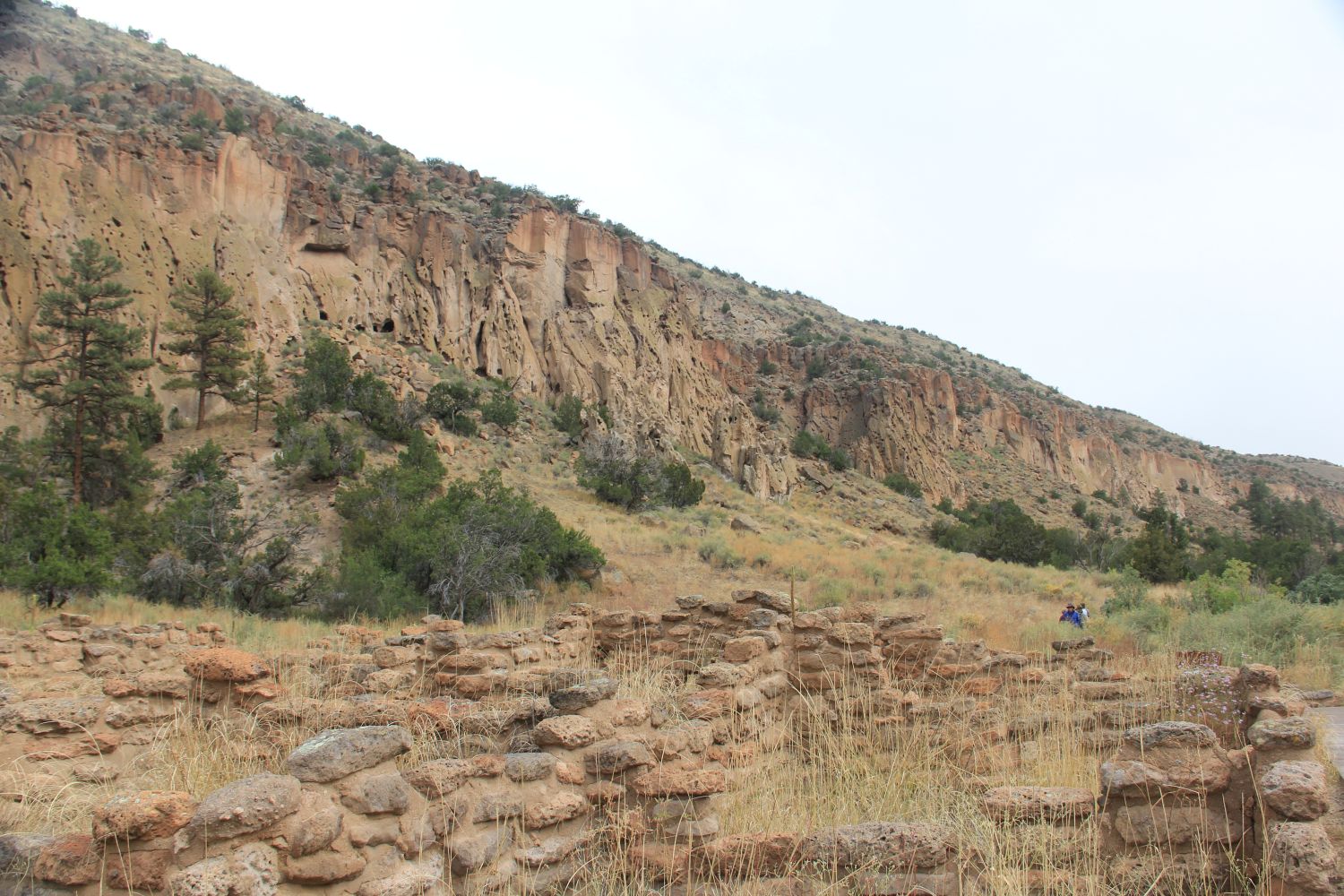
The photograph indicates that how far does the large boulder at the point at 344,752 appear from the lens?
12.1ft

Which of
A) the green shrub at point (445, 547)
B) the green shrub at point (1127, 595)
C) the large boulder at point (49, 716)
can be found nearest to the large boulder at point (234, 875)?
the large boulder at point (49, 716)

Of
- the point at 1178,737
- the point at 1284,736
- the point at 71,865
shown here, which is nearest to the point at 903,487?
the point at 1178,737

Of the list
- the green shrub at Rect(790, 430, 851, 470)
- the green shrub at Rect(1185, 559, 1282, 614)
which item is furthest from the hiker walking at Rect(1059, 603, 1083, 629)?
the green shrub at Rect(790, 430, 851, 470)

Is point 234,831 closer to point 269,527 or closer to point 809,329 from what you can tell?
point 269,527

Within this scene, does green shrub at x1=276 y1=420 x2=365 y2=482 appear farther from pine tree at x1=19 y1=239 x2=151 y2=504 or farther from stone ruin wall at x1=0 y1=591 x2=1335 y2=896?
stone ruin wall at x1=0 y1=591 x2=1335 y2=896

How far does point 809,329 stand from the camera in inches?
2810

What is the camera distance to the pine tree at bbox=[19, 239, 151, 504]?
21.4 meters

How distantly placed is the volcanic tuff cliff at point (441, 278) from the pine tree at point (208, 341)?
2032 millimetres

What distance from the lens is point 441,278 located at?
40156 millimetres

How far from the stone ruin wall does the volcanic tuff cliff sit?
2472 cm

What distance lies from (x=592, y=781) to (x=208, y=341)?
28591 millimetres

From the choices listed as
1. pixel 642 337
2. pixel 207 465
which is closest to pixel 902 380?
pixel 642 337

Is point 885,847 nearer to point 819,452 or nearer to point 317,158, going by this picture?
point 819,452

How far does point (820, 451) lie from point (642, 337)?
14.3 m
